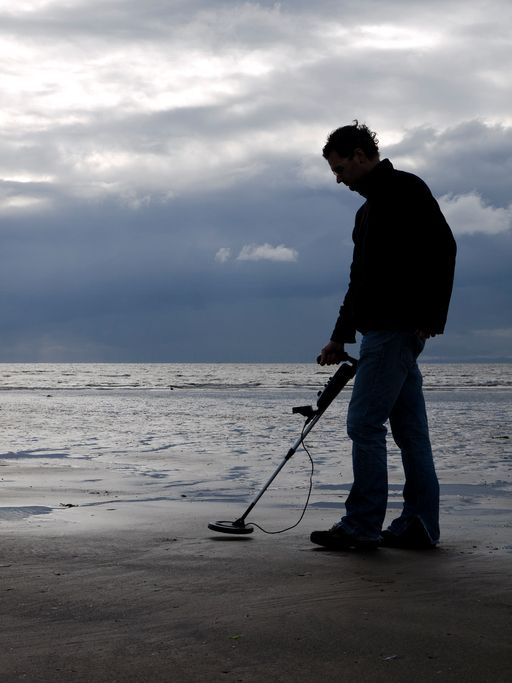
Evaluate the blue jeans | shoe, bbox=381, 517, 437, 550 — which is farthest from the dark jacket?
shoe, bbox=381, 517, 437, 550

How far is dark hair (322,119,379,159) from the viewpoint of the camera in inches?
169

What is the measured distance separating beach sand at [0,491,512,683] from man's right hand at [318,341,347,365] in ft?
3.10

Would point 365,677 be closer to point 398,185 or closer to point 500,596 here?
point 500,596

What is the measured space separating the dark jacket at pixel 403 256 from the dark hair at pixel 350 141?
0.36 ft

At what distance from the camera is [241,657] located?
2416 millimetres

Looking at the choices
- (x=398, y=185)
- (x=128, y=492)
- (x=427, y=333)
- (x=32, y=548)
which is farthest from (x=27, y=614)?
(x=128, y=492)

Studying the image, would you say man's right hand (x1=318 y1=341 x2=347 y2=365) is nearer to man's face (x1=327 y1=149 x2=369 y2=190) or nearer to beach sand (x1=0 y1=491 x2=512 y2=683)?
man's face (x1=327 y1=149 x2=369 y2=190)

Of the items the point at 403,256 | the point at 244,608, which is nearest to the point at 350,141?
the point at 403,256

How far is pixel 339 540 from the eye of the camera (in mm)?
4168

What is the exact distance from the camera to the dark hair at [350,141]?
4.29 meters

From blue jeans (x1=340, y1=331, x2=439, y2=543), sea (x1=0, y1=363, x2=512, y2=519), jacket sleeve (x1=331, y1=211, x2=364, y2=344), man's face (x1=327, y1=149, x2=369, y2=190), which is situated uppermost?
man's face (x1=327, y1=149, x2=369, y2=190)

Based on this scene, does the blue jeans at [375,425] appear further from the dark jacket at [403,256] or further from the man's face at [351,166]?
the man's face at [351,166]

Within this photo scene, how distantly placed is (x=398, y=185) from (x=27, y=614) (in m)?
2.66

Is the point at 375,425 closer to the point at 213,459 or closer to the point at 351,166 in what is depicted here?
the point at 351,166
